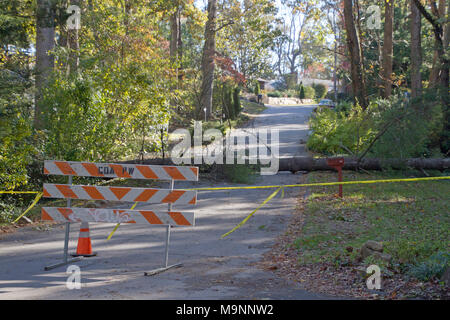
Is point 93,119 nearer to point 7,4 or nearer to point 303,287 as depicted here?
point 7,4

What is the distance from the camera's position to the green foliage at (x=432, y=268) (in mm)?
5996

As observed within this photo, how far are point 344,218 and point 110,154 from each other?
7221mm

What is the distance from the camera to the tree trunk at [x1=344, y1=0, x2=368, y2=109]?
23.8m

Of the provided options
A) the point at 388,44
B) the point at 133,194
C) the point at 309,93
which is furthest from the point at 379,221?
the point at 309,93

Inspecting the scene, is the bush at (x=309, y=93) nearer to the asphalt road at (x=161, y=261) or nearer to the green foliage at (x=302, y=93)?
the green foliage at (x=302, y=93)

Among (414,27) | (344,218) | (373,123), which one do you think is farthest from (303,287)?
(414,27)

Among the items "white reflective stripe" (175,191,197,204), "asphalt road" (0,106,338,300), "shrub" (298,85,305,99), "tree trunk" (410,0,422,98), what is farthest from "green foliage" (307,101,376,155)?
"shrub" (298,85,305,99)

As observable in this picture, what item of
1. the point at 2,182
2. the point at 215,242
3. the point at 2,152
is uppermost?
the point at 2,152

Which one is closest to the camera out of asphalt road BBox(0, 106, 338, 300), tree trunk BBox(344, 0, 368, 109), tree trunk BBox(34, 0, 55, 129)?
asphalt road BBox(0, 106, 338, 300)

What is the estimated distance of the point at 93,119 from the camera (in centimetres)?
1341

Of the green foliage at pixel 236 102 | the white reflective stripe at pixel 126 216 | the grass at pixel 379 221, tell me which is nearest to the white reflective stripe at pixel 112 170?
the white reflective stripe at pixel 126 216

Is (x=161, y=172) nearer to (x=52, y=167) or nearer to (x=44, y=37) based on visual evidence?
(x=52, y=167)

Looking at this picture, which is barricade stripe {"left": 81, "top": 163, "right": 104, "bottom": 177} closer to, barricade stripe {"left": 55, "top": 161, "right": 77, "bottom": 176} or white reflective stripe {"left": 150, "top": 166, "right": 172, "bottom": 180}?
barricade stripe {"left": 55, "top": 161, "right": 77, "bottom": 176}

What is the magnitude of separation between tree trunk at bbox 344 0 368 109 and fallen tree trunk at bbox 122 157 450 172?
29.6ft
